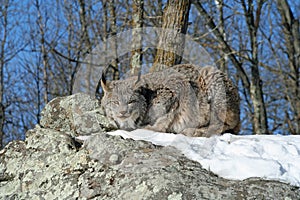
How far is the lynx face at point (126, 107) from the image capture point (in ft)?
14.2

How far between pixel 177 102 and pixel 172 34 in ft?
6.27

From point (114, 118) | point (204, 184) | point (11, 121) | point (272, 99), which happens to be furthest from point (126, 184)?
point (272, 99)

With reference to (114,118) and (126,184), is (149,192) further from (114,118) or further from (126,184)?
(114,118)

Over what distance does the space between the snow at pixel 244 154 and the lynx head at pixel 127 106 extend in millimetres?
312

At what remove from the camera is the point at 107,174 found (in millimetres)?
3055

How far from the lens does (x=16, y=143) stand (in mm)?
3629

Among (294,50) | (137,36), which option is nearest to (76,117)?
(137,36)

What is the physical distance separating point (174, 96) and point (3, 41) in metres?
12.1

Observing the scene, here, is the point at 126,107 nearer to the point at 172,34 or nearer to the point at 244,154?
the point at 244,154

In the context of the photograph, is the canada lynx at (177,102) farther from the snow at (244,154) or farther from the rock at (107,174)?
the rock at (107,174)

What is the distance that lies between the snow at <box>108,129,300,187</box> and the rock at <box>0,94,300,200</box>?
0.11 metres

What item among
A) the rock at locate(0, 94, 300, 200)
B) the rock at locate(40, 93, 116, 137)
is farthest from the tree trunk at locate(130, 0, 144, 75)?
the rock at locate(0, 94, 300, 200)

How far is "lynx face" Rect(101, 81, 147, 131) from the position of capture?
171 inches

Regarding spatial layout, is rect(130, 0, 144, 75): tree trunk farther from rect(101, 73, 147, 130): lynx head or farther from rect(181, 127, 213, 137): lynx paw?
rect(181, 127, 213, 137): lynx paw
